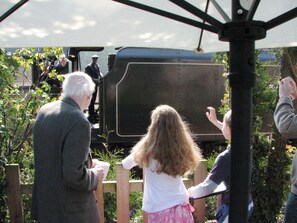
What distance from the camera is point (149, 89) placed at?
23.3ft

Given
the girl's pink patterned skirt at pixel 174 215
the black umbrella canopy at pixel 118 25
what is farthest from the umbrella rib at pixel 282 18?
the girl's pink patterned skirt at pixel 174 215

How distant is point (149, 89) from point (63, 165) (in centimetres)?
478

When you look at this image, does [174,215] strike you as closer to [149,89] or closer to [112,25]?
[112,25]

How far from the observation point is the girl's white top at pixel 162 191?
2.81 meters

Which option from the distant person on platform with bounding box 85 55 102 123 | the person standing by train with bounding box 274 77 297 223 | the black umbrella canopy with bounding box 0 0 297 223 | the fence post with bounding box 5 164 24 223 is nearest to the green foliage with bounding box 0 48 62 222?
the fence post with bounding box 5 164 24 223

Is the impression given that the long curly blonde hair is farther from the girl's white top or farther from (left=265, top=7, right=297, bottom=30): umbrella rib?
(left=265, top=7, right=297, bottom=30): umbrella rib

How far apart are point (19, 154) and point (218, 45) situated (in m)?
2.43

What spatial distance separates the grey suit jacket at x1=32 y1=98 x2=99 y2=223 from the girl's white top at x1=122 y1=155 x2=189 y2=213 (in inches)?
17.4

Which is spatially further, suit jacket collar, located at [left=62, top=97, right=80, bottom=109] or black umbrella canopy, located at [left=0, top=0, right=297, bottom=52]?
suit jacket collar, located at [left=62, top=97, right=80, bottom=109]

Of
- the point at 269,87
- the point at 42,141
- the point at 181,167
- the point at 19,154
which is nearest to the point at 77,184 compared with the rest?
the point at 42,141

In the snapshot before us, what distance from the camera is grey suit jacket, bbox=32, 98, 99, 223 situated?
94.3 inches

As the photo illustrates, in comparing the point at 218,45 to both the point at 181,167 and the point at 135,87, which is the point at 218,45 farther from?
the point at 135,87

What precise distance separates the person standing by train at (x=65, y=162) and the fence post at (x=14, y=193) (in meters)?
0.97

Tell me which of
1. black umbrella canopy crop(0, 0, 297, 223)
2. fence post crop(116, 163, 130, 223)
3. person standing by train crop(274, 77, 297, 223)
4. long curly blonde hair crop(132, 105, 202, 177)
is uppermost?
black umbrella canopy crop(0, 0, 297, 223)
